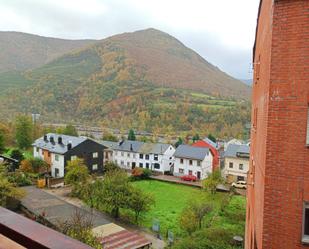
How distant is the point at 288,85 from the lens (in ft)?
14.6

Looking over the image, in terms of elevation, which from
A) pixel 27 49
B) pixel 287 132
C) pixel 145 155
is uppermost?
pixel 27 49

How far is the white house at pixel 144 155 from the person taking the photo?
Result: 37594mm

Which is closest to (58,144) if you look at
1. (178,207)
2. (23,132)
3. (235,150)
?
(23,132)

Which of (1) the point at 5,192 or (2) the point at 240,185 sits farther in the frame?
(2) the point at 240,185

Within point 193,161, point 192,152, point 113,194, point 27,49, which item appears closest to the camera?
point 113,194

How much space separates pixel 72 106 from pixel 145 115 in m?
22.9

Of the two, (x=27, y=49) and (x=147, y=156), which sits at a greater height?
(x=27, y=49)

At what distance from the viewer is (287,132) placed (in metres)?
4.48

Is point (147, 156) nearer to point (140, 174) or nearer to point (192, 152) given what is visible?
point (140, 174)

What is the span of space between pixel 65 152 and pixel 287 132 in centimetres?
2927

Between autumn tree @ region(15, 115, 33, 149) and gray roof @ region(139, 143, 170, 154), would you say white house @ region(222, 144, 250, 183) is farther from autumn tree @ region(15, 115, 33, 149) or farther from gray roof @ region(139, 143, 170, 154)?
autumn tree @ region(15, 115, 33, 149)

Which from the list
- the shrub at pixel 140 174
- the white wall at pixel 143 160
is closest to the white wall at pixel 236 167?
the white wall at pixel 143 160

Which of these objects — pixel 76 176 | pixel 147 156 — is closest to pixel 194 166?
pixel 147 156

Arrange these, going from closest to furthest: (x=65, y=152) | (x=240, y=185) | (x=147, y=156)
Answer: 1. (x=240, y=185)
2. (x=65, y=152)
3. (x=147, y=156)
